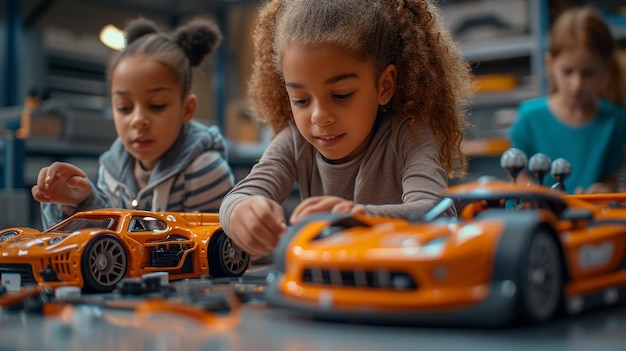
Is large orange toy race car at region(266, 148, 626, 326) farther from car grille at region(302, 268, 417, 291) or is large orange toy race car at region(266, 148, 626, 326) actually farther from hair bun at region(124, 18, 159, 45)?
hair bun at region(124, 18, 159, 45)

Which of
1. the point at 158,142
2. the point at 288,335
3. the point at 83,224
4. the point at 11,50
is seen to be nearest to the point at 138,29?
the point at 158,142

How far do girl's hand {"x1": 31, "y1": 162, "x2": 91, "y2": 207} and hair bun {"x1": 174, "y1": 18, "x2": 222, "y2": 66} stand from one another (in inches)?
18.9

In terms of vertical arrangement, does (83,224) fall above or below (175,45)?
below

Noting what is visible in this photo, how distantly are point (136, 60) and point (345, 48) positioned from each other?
0.65m

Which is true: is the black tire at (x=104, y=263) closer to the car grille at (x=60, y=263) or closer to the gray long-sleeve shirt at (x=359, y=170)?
the car grille at (x=60, y=263)

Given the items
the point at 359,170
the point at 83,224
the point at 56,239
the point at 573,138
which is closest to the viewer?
the point at 56,239

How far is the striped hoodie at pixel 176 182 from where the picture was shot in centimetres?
144

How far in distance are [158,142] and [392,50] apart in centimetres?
60

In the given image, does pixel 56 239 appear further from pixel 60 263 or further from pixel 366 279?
pixel 366 279

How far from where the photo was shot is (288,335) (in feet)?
1.91

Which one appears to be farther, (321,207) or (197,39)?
(197,39)

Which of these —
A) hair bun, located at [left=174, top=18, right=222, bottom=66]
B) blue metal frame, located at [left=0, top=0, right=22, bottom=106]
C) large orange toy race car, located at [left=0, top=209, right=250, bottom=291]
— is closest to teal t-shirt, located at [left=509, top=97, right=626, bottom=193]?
hair bun, located at [left=174, top=18, right=222, bottom=66]

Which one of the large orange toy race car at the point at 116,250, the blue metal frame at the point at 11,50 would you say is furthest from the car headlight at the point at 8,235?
the blue metal frame at the point at 11,50

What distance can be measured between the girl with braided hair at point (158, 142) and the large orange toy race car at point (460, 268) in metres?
0.80
